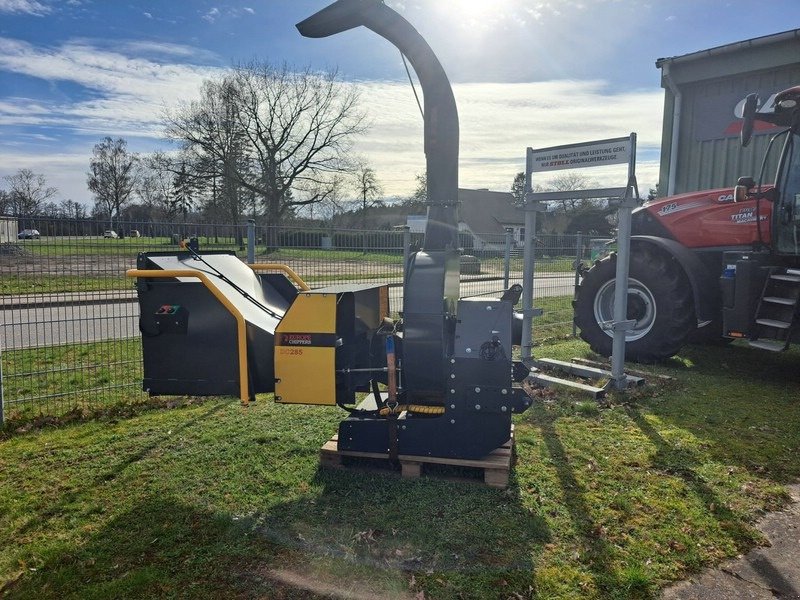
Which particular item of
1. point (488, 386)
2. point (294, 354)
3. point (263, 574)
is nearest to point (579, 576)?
point (488, 386)

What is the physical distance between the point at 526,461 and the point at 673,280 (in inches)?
132

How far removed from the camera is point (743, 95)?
923 centimetres

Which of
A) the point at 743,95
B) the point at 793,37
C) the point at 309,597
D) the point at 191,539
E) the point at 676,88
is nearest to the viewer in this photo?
the point at 309,597

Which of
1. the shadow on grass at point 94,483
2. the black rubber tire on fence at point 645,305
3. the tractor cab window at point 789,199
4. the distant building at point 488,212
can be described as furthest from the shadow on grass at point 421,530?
the distant building at point 488,212

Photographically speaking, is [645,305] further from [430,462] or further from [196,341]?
[196,341]

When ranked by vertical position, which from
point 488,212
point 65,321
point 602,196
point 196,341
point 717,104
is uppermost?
point 488,212

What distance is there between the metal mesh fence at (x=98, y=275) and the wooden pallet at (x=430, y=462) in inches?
89.8

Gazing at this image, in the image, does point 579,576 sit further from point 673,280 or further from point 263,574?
point 673,280

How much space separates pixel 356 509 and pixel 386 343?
98 centimetres

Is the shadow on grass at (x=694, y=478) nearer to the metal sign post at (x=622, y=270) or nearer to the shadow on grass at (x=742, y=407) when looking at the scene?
the shadow on grass at (x=742, y=407)

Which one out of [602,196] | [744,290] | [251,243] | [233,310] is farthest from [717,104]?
[233,310]

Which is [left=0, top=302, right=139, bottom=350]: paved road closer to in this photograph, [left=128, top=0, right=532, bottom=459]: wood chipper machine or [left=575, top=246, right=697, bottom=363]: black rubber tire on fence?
[left=128, top=0, right=532, bottom=459]: wood chipper machine

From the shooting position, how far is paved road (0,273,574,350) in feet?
18.7

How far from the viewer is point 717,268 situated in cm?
669
